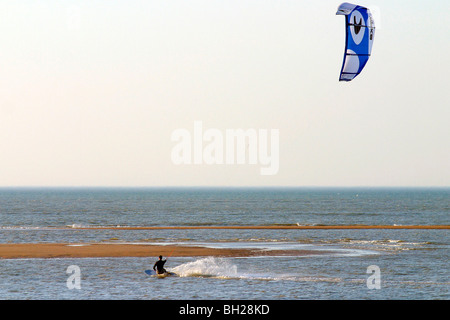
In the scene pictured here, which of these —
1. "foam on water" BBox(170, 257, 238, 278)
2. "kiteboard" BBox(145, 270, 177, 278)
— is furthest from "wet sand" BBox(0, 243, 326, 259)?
"kiteboard" BBox(145, 270, 177, 278)

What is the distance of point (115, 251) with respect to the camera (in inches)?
2221

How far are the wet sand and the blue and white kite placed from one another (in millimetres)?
25129

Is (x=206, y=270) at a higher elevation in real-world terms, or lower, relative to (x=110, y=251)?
higher

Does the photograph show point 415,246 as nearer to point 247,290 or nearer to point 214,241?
point 214,241

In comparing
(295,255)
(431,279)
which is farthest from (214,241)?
(431,279)

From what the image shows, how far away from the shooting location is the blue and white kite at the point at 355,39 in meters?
30.9

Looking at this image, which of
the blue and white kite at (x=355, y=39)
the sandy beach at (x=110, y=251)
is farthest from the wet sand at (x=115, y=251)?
the blue and white kite at (x=355, y=39)

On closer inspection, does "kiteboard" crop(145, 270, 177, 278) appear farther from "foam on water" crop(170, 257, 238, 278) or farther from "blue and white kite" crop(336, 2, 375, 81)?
"blue and white kite" crop(336, 2, 375, 81)

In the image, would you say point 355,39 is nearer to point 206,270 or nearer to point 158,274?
point 206,270

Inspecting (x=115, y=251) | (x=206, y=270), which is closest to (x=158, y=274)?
(x=206, y=270)

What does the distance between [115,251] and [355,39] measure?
106ft

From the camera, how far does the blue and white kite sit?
30.9 m
